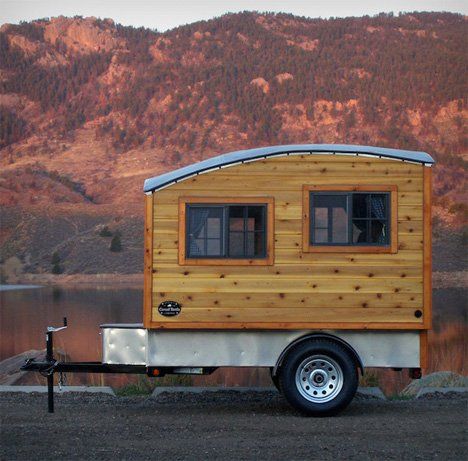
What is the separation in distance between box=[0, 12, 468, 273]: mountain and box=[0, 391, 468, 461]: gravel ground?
4567 cm

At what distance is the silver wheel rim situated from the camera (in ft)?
38.8

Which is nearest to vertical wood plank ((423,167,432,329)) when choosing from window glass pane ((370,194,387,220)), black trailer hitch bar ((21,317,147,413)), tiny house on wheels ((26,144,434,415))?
tiny house on wheels ((26,144,434,415))

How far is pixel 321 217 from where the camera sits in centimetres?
1204

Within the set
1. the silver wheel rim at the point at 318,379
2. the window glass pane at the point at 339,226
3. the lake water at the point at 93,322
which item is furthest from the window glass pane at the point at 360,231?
the lake water at the point at 93,322

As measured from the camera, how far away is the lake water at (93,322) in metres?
18.0

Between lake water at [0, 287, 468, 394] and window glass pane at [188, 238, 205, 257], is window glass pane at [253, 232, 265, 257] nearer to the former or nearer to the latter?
window glass pane at [188, 238, 205, 257]

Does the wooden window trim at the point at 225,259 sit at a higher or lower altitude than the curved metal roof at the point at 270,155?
lower

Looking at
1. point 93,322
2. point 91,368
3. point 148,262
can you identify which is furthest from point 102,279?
point 148,262

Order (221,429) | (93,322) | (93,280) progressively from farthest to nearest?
(93,280) → (93,322) → (221,429)

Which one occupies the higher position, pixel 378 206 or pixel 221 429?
pixel 378 206

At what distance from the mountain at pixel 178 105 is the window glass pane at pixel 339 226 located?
154 ft

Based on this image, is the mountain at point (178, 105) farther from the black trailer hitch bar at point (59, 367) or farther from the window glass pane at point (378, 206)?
the window glass pane at point (378, 206)

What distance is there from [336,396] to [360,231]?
1953 millimetres

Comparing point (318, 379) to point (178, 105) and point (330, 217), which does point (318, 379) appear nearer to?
point (330, 217)
